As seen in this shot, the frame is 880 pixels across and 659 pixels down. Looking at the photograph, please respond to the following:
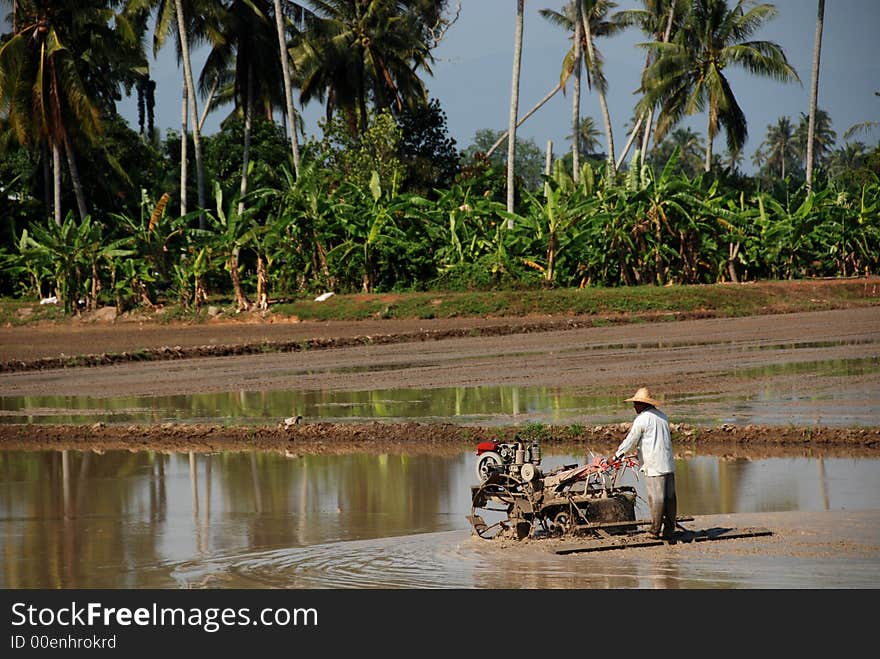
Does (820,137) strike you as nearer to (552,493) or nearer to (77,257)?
(77,257)

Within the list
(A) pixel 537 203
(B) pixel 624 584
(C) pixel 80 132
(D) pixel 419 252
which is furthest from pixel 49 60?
(B) pixel 624 584

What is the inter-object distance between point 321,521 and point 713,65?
118ft

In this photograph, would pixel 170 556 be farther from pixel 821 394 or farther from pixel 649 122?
pixel 649 122

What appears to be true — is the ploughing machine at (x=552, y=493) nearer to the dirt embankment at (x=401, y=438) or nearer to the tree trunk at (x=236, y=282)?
the dirt embankment at (x=401, y=438)

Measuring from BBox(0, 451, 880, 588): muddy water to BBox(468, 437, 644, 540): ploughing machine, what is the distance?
1.16 feet

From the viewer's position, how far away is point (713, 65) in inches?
1751

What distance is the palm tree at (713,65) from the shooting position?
43.8m

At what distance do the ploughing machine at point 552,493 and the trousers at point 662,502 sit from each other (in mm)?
231

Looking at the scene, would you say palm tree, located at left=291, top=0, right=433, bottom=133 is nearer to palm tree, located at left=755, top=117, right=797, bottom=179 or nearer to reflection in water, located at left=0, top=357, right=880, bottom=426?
reflection in water, located at left=0, top=357, right=880, bottom=426

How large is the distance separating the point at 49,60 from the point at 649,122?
68.4 feet

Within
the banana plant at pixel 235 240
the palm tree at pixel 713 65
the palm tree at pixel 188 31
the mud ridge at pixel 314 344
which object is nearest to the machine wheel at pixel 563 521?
the mud ridge at pixel 314 344

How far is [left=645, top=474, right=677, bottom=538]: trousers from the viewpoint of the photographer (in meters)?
9.63

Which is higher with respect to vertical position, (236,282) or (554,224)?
(554,224)

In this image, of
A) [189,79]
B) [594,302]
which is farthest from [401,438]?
[189,79]
